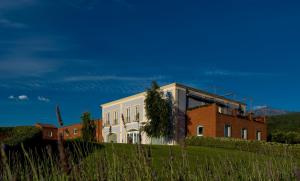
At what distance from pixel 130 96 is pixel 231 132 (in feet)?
39.1

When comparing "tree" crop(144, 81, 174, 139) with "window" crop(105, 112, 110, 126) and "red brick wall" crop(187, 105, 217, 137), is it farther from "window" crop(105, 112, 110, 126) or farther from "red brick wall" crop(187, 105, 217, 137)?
"window" crop(105, 112, 110, 126)

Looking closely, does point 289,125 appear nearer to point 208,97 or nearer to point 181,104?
point 208,97

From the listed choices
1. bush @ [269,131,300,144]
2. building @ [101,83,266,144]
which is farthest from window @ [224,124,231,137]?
bush @ [269,131,300,144]

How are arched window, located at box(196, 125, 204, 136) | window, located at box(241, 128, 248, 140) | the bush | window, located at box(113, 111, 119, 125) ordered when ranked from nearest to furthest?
arched window, located at box(196, 125, 204, 136)
window, located at box(241, 128, 248, 140)
the bush
window, located at box(113, 111, 119, 125)

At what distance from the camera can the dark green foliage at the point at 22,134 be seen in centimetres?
1242

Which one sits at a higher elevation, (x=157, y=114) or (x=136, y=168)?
(x=157, y=114)

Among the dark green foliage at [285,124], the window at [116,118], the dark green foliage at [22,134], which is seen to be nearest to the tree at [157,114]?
the window at [116,118]

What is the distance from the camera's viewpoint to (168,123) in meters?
32.1

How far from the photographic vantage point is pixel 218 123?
31.2 metres

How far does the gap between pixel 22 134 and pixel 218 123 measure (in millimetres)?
21216

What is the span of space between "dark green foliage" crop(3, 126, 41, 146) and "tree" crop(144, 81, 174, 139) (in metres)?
18.3

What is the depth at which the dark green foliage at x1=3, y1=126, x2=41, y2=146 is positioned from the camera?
40.8ft

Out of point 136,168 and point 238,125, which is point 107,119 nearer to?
point 238,125

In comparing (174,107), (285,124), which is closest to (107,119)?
(174,107)
